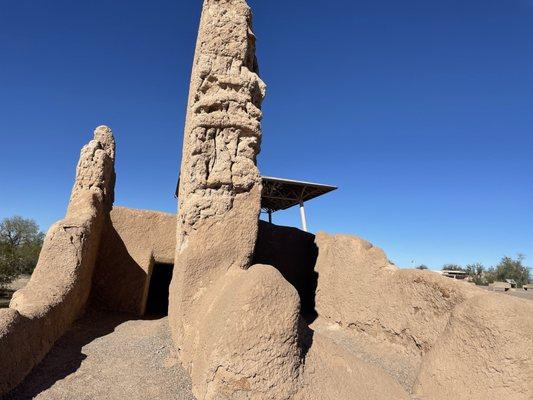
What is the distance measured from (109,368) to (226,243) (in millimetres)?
2240

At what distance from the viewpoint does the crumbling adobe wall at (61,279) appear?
4410 millimetres

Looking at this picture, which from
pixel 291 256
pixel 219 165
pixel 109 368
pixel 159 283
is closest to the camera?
pixel 109 368

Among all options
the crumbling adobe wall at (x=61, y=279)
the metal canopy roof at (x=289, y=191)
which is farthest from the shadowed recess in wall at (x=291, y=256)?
the metal canopy roof at (x=289, y=191)

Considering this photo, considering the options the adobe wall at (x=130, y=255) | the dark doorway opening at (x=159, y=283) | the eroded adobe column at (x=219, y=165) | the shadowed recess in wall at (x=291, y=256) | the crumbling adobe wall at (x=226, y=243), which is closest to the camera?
the crumbling adobe wall at (x=226, y=243)

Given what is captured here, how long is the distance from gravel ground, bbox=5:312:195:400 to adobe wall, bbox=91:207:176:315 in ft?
3.50

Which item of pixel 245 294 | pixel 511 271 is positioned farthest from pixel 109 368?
pixel 511 271

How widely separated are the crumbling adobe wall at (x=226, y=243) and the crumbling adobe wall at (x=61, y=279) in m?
1.72

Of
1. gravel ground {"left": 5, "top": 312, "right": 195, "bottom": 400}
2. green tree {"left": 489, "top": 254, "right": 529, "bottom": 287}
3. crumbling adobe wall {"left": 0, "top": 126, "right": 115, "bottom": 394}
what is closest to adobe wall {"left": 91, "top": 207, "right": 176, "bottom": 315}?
crumbling adobe wall {"left": 0, "top": 126, "right": 115, "bottom": 394}

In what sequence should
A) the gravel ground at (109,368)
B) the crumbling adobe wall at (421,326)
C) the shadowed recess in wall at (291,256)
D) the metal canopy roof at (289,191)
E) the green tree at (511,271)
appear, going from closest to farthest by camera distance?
the crumbling adobe wall at (421,326) → the gravel ground at (109,368) → the shadowed recess in wall at (291,256) → the metal canopy roof at (289,191) → the green tree at (511,271)

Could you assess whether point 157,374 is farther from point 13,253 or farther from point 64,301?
point 13,253

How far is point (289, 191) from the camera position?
18328mm

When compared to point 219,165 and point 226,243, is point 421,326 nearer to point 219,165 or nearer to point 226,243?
point 226,243

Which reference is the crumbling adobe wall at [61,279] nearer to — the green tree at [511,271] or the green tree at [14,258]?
the green tree at [14,258]

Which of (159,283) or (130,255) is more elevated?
(130,255)
